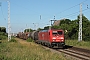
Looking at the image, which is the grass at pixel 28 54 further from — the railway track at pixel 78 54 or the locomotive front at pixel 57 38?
the locomotive front at pixel 57 38

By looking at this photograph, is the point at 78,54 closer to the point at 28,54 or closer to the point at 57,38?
the point at 28,54

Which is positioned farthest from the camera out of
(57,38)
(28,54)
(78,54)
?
(57,38)

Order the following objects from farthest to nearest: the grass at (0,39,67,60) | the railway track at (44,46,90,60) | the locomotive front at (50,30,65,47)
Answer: the locomotive front at (50,30,65,47) → the railway track at (44,46,90,60) → the grass at (0,39,67,60)

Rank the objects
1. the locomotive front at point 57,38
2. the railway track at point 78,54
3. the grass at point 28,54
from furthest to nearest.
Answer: the locomotive front at point 57,38, the railway track at point 78,54, the grass at point 28,54

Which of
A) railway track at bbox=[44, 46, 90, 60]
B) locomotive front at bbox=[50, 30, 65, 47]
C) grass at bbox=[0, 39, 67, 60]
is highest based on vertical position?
locomotive front at bbox=[50, 30, 65, 47]

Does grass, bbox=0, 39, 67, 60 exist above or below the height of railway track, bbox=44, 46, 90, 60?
above

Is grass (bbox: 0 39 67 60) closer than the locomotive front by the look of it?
Yes

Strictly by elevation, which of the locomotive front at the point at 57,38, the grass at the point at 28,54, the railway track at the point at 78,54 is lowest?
the railway track at the point at 78,54

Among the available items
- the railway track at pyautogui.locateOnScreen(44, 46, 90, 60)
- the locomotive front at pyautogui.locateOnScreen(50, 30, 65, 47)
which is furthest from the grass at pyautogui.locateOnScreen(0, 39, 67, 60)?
the locomotive front at pyautogui.locateOnScreen(50, 30, 65, 47)

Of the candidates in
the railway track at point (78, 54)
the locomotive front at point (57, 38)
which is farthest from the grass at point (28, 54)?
the locomotive front at point (57, 38)

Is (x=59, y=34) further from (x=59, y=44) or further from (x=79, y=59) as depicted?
(x=79, y=59)

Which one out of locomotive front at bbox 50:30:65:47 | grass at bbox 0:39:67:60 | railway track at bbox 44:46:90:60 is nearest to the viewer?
grass at bbox 0:39:67:60

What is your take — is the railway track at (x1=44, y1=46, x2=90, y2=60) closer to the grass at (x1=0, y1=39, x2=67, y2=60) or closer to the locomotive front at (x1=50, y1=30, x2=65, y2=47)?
the grass at (x1=0, y1=39, x2=67, y2=60)

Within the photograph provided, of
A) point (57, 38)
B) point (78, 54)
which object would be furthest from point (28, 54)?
point (57, 38)
